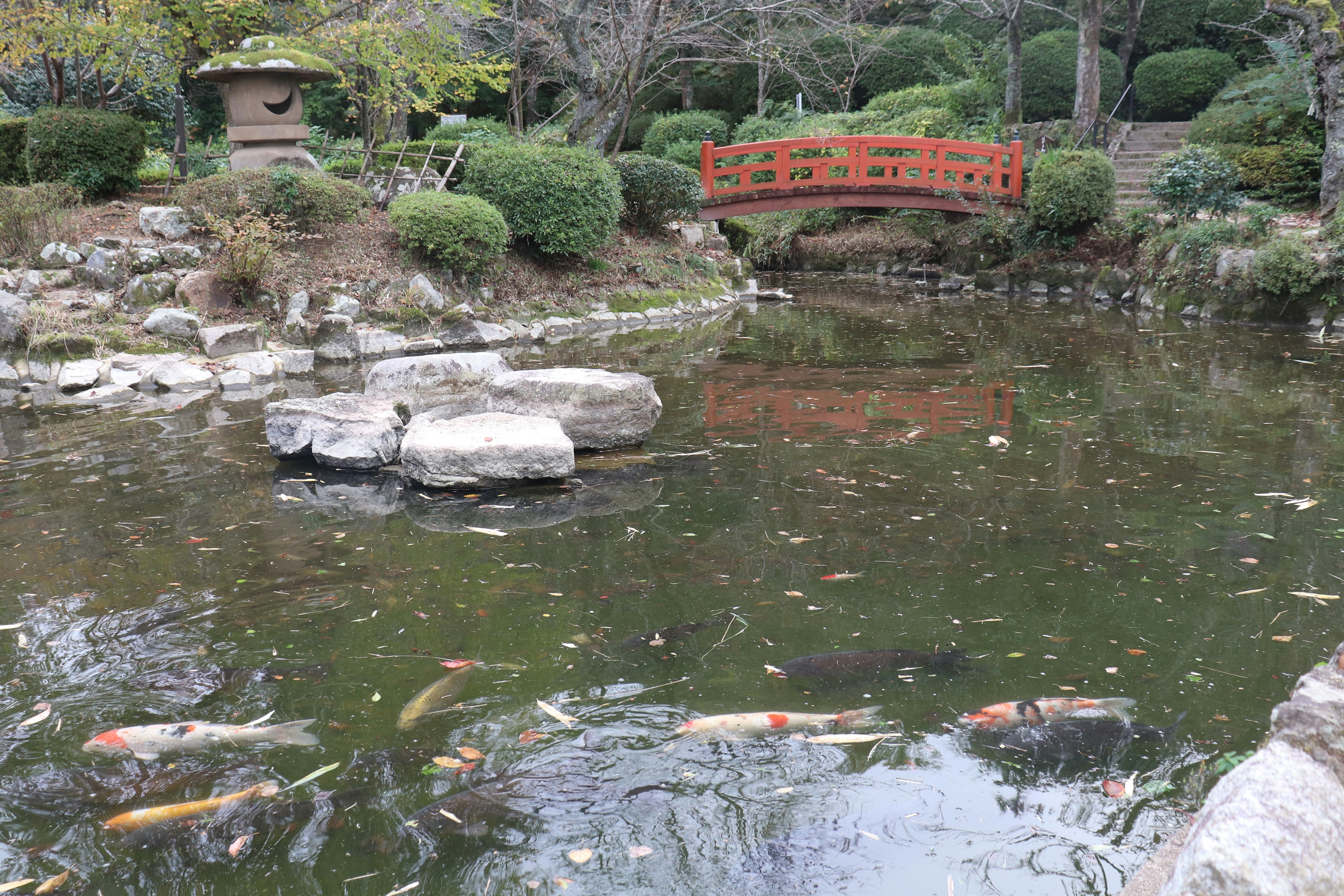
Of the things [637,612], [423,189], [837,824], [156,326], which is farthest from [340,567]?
[423,189]

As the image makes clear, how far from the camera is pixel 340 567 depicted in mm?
4367

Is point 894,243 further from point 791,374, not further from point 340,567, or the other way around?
point 340,567

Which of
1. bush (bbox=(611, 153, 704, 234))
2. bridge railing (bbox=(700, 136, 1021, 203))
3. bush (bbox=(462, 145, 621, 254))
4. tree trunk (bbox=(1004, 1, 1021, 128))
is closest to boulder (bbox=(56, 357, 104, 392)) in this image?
bush (bbox=(462, 145, 621, 254))

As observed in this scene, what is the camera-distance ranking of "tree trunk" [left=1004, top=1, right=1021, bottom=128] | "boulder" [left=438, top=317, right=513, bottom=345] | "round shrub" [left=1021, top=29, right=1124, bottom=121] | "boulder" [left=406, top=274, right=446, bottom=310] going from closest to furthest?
"boulder" [left=438, top=317, right=513, bottom=345] → "boulder" [left=406, top=274, right=446, bottom=310] → "tree trunk" [left=1004, top=1, right=1021, bottom=128] → "round shrub" [left=1021, top=29, right=1124, bottom=121]

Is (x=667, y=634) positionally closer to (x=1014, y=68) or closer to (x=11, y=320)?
(x=11, y=320)

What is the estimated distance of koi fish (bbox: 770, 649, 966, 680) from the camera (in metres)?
3.29

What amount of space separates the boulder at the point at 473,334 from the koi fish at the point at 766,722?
891cm

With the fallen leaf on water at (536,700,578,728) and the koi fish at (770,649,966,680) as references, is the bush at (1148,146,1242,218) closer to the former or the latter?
the koi fish at (770,649,966,680)

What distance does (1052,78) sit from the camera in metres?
20.9

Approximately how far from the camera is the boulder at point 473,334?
36.8 ft

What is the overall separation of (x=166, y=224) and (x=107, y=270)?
1.04 meters

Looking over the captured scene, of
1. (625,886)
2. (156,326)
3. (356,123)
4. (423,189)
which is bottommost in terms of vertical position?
(625,886)

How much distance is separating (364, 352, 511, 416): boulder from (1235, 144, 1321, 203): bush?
41.6ft

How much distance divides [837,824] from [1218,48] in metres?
24.5
